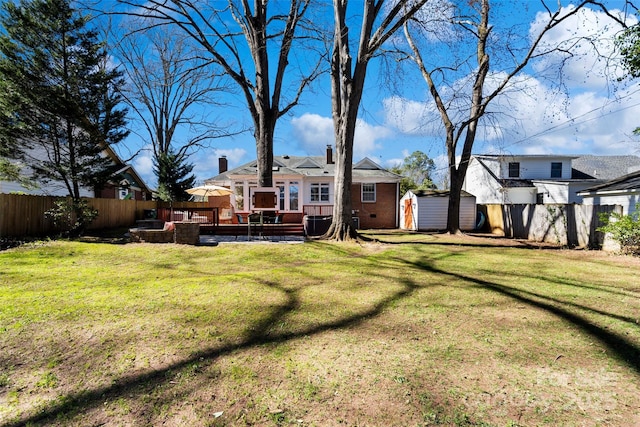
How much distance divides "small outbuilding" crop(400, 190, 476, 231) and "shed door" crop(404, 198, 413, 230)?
143 mm

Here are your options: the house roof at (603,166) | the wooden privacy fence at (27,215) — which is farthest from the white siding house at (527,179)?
the wooden privacy fence at (27,215)

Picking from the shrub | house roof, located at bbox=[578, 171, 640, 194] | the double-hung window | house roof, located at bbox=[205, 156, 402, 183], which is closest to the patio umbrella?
house roof, located at bbox=[205, 156, 402, 183]

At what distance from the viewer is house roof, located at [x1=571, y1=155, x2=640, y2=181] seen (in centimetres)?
2642

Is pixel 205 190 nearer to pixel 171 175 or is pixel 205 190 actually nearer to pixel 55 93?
pixel 55 93

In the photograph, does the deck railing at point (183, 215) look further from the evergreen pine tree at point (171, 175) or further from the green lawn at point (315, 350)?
the green lawn at point (315, 350)

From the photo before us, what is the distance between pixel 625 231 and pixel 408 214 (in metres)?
12.0

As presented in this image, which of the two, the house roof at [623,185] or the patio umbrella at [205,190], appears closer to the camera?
the house roof at [623,185]

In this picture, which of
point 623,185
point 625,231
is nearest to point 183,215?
point 625,231

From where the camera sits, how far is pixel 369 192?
70.7ft

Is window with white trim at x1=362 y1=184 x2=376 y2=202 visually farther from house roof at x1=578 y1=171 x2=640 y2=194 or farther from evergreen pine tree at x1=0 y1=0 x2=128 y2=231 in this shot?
evergreen pine tree at x1=0 y1=0 x2=128 y2=231

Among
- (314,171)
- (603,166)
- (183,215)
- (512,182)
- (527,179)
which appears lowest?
(183,215)

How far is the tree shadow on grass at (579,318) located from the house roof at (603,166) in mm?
26388

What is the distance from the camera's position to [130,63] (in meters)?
24.9

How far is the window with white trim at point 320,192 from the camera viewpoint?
838 inches
